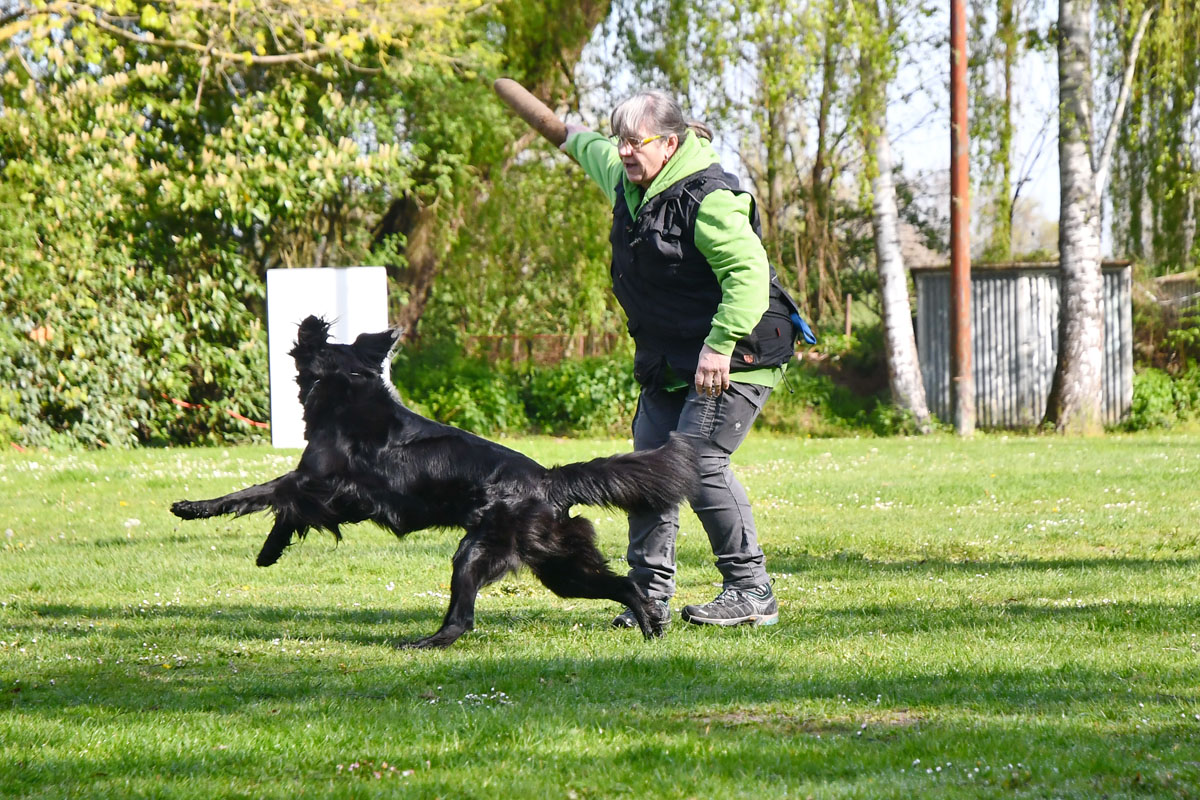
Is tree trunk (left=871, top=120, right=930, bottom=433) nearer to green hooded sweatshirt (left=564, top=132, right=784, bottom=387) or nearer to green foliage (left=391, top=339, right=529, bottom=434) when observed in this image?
green foliage (left=391, top=339, right=529, bottom=434)

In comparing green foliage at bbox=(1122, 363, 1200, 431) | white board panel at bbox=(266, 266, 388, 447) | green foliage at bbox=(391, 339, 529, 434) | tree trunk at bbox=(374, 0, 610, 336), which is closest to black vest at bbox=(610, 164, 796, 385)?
white board panel at bbox=(266, 266, 388, 447)

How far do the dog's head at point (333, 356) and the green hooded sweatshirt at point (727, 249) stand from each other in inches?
45.7

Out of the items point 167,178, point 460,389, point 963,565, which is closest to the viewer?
point 963,565

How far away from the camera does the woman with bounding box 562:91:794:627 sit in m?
4.50

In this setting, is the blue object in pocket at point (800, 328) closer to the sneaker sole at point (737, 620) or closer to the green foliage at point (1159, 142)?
the sneaker sole at point (737, 620)

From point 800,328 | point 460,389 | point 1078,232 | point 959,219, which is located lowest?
point 460,389

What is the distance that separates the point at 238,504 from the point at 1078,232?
15.1m

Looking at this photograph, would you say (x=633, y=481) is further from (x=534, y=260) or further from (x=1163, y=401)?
(x=534, y=260)

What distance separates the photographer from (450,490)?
4.63m

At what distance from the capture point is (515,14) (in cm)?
1903

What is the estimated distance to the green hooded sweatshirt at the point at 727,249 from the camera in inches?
174

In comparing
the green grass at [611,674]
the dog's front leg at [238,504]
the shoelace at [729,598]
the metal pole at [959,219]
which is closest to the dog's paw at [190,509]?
the dog's front leg at [238,504]

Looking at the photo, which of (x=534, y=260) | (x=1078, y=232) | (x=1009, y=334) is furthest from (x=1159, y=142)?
(x=534, y=260)

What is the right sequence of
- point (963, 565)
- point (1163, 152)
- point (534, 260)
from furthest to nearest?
1. point (534, 260)
2. point (1163, 152)
3. point (963, 565)
